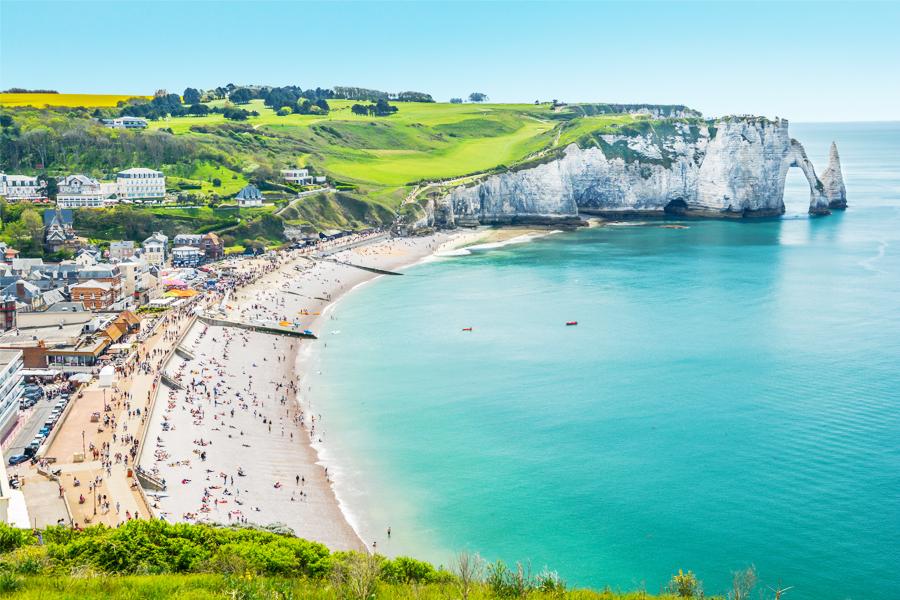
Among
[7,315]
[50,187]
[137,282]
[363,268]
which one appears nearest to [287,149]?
[50,187]

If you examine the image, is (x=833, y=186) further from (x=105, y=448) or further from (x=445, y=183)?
(x=105, y=448)

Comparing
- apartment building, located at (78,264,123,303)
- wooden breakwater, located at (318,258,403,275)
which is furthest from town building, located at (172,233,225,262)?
apartment building, located at (78,264,123,303)

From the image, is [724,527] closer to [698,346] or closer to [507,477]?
[507,477]

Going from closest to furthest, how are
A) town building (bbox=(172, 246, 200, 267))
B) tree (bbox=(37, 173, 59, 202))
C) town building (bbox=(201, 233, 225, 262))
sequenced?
town building (bbox=(172, 246, 200, 267))
town building (bbox=(201, 233, 225, 262))
tree (bbox=(37, 173, 59, 202))

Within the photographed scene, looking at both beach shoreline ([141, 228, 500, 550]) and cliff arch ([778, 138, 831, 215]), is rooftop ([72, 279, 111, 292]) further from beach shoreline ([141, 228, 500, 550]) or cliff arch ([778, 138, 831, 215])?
cliff arch ([778, 138, 831, 215])

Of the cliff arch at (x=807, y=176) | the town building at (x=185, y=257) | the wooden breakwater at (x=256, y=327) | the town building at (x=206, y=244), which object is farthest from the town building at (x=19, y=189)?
the cliff arch at (x=807, y=176)

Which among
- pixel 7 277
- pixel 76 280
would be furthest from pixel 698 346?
pixel 7 277
